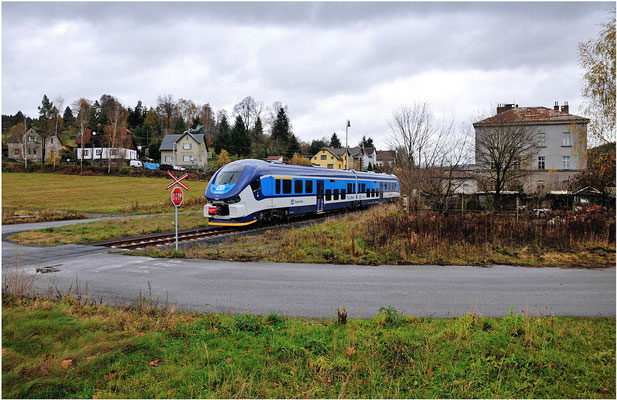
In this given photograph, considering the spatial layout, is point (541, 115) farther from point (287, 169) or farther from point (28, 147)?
point (28, 147)

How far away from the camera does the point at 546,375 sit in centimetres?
464

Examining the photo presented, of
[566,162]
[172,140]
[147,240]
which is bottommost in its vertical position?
[147,240]

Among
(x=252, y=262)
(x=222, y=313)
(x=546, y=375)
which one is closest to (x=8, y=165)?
(x=252, y=262)

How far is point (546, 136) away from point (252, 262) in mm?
45013

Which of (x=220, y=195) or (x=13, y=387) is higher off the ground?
(x=220, y=195)

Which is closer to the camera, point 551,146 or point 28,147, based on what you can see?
point 551,146

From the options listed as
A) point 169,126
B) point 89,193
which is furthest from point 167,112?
point 89,193

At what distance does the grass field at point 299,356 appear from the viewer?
4.30m

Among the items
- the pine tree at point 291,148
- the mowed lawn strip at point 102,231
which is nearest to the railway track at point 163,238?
the mowed lawn strip at point 102,231

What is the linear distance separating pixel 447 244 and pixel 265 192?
978 cm

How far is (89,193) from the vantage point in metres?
42.6

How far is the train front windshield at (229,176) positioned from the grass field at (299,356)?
41.5 feet

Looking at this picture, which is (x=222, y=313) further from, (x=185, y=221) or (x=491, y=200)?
(x=491, y=200)

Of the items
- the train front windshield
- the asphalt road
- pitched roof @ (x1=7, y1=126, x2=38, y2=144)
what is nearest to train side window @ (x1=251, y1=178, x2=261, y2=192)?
the train front windshield
